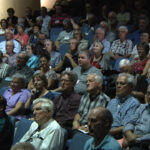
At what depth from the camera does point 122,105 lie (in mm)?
3580

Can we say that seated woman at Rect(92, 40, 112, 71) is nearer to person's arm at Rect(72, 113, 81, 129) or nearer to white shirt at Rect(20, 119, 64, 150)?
person's arm at Rect(72, 113, 81, 129)

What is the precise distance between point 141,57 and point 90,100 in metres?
1.49

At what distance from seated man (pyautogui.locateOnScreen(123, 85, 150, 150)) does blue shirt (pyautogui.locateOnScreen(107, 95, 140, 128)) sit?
2.6 inches

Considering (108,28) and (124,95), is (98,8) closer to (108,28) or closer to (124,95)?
(108,28)

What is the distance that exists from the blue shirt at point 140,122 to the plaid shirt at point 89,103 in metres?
0.47

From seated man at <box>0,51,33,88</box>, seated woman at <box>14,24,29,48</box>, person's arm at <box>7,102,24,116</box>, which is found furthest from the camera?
seated woman at <box>14,24,29,48</box>

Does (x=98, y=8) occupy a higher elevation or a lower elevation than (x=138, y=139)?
higher

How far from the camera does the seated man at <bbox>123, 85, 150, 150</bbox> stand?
3176mm

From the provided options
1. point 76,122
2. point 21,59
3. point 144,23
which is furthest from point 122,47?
point 76,122

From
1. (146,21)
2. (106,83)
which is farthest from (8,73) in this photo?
(146,21)

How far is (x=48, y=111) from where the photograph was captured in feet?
11.1

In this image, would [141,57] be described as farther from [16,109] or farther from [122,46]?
[16,109]

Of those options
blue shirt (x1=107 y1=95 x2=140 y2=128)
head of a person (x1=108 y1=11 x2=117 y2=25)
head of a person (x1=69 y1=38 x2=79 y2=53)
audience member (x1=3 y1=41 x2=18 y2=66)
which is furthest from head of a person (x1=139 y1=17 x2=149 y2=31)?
blue shirt (x1=107 y1=95 x2=140 y2=128)

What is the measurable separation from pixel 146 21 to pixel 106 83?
1.90 m
